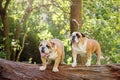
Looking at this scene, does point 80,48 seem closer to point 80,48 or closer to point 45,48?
point 80,48

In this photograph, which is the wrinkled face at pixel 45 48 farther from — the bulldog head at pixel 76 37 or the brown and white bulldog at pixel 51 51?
the bulldog head at pixel 76 37

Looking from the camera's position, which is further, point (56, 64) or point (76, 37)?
point (56, 64)

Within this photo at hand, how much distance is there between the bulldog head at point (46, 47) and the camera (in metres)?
5.48

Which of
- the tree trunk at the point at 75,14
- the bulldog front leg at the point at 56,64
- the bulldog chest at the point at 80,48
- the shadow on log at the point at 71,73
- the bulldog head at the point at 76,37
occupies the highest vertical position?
the tree trunk at the point at 75,14

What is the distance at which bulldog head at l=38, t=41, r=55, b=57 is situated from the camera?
5.48 m

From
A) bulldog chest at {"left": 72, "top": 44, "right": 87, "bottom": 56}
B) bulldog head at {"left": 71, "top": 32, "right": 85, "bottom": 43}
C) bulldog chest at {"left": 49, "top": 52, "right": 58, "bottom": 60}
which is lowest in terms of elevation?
bulldog chest at {"left": 49, "top": 52, "right": 58, "bottom": 60}

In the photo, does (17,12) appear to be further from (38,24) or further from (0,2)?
(0,2)

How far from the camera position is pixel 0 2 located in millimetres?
10672

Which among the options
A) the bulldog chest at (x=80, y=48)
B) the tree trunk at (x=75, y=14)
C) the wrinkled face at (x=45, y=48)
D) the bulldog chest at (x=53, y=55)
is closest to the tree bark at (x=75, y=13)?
the tree trunk at (x=75, y=14)

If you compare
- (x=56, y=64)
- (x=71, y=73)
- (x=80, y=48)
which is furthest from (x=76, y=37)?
A: (x=71, y=73)

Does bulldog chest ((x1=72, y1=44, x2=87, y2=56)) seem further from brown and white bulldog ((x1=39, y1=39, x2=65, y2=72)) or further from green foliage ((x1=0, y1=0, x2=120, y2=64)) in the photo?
green foliage ((x1=0, y1=0, x2=120, y2=64))

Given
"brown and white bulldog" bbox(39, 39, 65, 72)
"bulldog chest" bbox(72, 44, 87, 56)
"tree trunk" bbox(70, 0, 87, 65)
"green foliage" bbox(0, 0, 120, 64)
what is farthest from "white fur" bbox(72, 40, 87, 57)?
"green foliage" bbox(0, 0, 120, 64)

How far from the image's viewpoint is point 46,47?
5.48m

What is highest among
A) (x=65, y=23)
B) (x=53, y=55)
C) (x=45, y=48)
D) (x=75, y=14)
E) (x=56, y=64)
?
(x=75, y=14)
